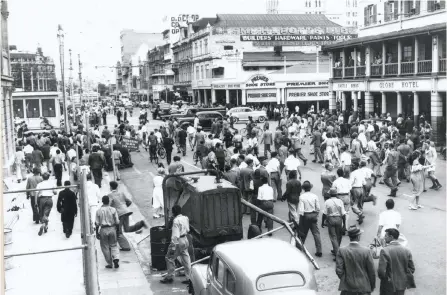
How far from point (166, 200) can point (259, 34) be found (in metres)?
63.0

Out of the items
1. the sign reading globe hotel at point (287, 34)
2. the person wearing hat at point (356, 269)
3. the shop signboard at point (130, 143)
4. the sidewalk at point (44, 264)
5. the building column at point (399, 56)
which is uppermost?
the sign reading globe hotel at point (287, 34)

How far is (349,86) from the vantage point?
4316 centimetres

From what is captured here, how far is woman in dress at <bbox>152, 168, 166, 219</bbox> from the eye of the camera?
16812mm

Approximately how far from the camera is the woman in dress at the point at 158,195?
16.8m

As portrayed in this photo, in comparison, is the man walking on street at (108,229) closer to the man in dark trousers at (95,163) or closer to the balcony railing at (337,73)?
the man in dark trousers at (95,163)

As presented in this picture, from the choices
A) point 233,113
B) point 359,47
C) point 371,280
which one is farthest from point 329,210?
point 233,113

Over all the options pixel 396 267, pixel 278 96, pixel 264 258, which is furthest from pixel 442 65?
pixel 264 258

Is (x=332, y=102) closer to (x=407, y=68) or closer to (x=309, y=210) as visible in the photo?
(x=407, y=68)

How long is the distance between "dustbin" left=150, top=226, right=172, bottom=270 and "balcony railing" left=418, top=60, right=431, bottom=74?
998 inches

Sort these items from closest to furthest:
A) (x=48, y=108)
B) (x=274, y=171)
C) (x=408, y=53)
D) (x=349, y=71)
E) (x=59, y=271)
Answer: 1. (x=59, y=271)
2. (x=274, y=171)
3. (x=408, y=53)
4. (x=349, y=71)
5. (x=48, y=108)

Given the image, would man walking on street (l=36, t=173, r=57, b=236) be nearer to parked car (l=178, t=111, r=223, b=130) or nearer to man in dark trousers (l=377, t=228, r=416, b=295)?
man in dark trousers (l=377, t=228, r=416, b=295)

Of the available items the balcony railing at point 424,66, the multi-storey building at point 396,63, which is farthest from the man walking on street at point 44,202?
the balcony railing at point 424,66

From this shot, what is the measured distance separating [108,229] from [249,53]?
63.4 m

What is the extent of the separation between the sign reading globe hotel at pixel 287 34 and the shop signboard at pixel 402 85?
118ft
